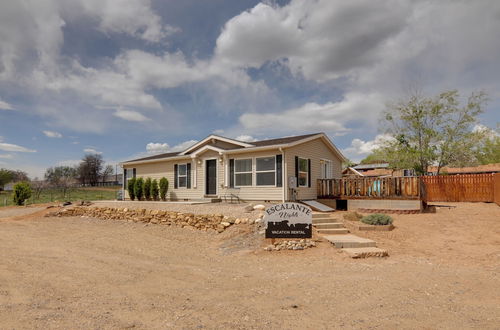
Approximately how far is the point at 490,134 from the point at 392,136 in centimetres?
585

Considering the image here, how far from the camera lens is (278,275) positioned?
581cm

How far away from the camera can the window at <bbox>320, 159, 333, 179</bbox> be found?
16.7 m

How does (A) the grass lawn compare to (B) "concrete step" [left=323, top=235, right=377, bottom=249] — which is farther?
(A) the grass lawn

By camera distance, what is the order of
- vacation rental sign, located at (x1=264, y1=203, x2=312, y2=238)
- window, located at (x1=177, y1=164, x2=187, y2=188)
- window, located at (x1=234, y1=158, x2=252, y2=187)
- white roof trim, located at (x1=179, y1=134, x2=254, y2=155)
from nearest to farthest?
1. vacation rental sign, located at (x1=264, y1=203, x2=312, y2=238)
2. window, located at (x1=234, y1=158, x2=252, y2=187)
3. white roof trim, located at (x1=179, y1=134, x2=254, y2=155)
4. window, located at (x1=177, y1=164, x2=187, y2=188)

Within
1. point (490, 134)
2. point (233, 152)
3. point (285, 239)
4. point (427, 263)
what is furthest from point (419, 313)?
point (490, 134)

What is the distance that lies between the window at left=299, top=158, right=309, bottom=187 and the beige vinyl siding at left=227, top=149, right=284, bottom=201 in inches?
59.8

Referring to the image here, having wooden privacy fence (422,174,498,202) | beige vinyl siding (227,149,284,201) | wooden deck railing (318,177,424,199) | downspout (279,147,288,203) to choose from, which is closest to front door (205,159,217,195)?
beige vinyl siding (227,149,284,201)

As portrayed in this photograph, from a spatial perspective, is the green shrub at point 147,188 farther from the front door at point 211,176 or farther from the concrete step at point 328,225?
the concrete step at point 328,225

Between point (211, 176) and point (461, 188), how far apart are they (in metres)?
13.9

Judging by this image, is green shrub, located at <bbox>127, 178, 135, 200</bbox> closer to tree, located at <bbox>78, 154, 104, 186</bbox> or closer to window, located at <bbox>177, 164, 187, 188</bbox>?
window, located at <bbox>177, 164, 187, 188</bbox>

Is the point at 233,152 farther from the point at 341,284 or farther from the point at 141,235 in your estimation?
the point at 341,284

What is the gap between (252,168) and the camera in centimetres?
1451

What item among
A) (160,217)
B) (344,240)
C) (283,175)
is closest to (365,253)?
(344,240)

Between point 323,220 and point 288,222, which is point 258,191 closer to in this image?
point 323,220
